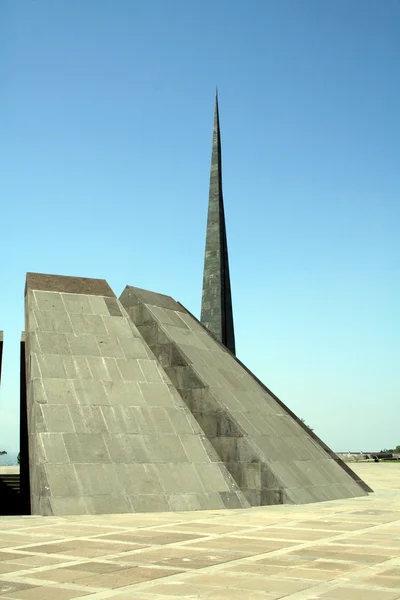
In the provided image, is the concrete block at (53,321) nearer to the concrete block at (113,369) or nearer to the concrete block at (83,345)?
the concrete block at (83,345)

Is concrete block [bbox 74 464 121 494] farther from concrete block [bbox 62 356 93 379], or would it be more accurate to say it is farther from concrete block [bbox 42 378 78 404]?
concrete block [bbox 62 356 93 379]

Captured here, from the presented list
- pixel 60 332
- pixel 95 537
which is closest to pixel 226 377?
pixel 60 332

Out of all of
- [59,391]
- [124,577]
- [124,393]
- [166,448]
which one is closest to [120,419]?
[124,393]

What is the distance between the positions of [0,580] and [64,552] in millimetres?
1688

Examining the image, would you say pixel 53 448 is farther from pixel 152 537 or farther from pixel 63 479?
pixel 152 537

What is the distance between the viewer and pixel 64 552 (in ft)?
28.1

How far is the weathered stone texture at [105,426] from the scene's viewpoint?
13.9m

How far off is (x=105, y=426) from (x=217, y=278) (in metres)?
16.8

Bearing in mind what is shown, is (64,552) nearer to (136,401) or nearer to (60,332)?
(136,401)

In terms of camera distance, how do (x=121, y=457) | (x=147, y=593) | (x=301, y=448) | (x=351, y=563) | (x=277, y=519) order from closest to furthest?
(x=147, y=593) → (x=351, y=563) → (x=277, y=519) → (x=121, y=457) → (x=301, y=448)

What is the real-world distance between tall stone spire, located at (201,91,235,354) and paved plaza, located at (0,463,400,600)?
18.4 metres

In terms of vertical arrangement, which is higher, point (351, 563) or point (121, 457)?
point (121, 457)

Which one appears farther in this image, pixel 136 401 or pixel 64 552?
pixel 136 401

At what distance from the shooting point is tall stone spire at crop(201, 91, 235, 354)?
31.2 m
